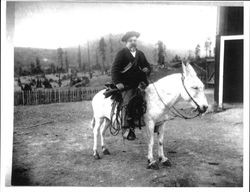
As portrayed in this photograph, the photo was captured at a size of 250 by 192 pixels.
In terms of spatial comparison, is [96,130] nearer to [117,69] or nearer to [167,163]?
[117,69]

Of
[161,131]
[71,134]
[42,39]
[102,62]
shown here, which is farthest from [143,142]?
[42,39]

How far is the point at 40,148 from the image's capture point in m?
2.47

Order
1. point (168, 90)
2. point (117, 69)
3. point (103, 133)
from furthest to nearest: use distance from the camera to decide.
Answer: point (103, 133) → point (117, 69) → point (168, 90)

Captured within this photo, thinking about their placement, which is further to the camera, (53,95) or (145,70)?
(53,95)

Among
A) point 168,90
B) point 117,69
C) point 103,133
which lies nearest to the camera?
point 168,90

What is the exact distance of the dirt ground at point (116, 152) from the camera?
235cm

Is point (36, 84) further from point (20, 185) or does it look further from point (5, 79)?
point (20, 185)

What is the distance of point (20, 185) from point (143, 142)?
4.30 ft

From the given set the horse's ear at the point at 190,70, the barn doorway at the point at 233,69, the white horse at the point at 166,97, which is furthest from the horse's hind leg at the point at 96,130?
the barn doorway at the point at 233,69

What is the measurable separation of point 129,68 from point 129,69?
0.01 metres

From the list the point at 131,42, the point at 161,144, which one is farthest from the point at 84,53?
the point at 161,144

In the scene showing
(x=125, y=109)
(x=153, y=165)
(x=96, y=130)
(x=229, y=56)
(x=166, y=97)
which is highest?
(x=229, y=56)

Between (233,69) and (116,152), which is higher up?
(233,69)

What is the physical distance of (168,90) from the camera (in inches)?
90.7
